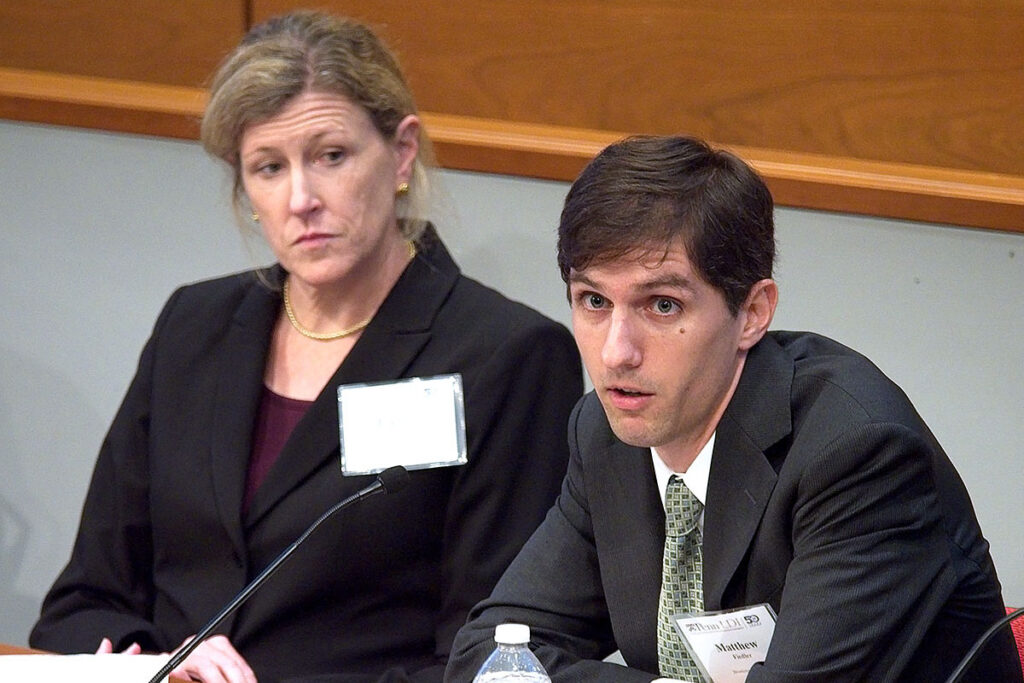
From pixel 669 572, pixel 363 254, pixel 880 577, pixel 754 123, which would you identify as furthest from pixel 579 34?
pixel 880 577

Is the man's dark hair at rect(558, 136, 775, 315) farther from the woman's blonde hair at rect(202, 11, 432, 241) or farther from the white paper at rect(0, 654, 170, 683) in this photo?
the woman's blonde hair at rect(202, 11, 432, 241)

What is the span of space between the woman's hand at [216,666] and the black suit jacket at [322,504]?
135 mm

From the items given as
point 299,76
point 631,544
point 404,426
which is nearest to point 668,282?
point 631,544

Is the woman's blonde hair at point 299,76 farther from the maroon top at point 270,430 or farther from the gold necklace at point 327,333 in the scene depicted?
the maroon top at point 270,430

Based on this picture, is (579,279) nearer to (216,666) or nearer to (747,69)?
(216,666)

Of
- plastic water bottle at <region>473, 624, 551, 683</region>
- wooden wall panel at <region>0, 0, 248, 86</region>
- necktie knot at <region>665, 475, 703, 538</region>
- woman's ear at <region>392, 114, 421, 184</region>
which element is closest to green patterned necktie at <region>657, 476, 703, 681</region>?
necktie knot at <region>665, 475, 703, 538</region>

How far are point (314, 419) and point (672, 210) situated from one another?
3.22 feet

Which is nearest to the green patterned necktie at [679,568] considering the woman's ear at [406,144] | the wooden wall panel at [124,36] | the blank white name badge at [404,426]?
the blank white name badge at [404,426]

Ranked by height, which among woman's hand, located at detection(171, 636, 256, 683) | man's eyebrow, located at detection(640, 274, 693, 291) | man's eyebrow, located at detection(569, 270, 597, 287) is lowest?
woman's hand, located at detection(171, 636, 256, 683)

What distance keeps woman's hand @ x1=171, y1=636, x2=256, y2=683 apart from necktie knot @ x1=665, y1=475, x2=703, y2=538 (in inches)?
27.9

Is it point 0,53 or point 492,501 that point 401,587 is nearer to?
point 492,501

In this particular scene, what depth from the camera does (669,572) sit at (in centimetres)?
190

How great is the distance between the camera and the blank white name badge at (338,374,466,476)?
2.30 metres

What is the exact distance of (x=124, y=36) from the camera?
342cm
